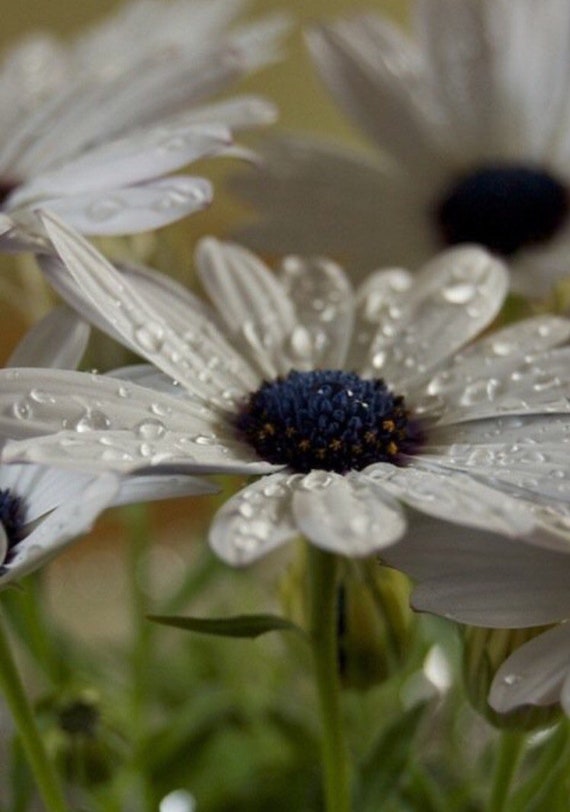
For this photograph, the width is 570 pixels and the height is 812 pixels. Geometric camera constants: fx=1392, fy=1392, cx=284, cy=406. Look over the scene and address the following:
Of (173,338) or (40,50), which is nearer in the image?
(173,338)

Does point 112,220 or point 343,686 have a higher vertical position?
point 112,220

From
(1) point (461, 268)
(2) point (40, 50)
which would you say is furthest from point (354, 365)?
(2) point (40, 50)

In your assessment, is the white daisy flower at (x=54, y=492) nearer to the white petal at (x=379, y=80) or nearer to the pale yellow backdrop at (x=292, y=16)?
the white petal at (x=379, y=80)

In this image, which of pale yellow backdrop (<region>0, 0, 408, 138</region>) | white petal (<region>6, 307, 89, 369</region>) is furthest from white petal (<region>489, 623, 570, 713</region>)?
pale yellow backdrop (<region>0, 0, 408, 138</region>)

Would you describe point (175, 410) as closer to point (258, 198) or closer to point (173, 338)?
point (173, 338)

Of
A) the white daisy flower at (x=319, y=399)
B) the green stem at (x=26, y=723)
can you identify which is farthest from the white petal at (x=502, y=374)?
the green stem at (x=26, y=723)

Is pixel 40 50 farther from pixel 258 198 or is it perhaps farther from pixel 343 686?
pixel 343 686

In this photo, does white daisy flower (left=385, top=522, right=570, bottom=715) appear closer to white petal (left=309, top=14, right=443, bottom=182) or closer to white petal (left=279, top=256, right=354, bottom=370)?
white petal (left=279, top=256, right=354, bottom=370)
